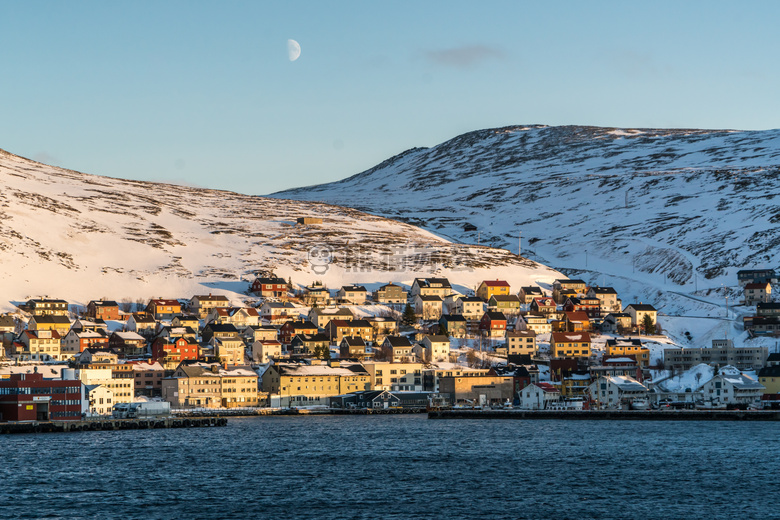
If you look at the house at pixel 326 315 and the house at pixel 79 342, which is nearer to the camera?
the house at pixel 79 342

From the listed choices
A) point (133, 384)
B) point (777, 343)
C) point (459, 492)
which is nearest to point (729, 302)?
point (777, 343)

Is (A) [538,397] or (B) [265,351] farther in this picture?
(B) [265,351]

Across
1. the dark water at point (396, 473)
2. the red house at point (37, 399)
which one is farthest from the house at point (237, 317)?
the dark water at point (396, 473)

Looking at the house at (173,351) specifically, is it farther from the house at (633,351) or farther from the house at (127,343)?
the house at (633,351)

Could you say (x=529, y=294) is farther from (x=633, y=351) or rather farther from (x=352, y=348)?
(x=352, y=348)

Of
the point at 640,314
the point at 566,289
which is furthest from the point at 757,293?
the point at 566,289

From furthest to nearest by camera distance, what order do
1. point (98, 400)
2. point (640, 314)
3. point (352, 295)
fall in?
point (352, 295), point (640, 314), point (98, 400)

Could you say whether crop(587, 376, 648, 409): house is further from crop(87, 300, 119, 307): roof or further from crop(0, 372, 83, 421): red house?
crop(87, 300, 119, 307): roof

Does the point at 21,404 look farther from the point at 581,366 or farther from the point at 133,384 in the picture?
the point at 581,366
